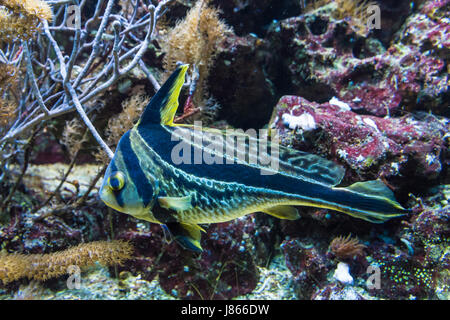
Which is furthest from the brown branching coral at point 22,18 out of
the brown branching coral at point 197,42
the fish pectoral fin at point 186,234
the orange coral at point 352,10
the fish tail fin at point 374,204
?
the orange coral at point 352,10

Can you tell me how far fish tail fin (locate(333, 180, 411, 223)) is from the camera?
1.59 m

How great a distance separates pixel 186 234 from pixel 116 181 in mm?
538

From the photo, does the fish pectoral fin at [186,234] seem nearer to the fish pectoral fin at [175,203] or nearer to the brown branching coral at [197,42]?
the fish pectoral fin at [175,203]

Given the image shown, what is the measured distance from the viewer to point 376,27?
5.57 meters

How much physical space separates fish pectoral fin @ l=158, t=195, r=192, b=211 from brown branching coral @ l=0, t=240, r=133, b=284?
188 centimetres

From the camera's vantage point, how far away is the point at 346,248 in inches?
127

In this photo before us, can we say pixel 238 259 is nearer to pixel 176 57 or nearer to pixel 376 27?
pixel 176 57

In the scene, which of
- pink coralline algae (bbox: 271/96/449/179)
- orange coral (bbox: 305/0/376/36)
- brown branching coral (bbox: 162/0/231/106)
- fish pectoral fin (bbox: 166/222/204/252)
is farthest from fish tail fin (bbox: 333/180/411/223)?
orange coral (bbox: 305/0/376/36)

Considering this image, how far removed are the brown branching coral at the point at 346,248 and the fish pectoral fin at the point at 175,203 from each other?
241 cm

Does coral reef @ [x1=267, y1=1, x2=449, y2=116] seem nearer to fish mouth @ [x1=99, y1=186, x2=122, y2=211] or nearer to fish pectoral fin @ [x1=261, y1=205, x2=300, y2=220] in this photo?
fish pectoral fin @ [x1=261, y1=205, x2=300, y2=220]

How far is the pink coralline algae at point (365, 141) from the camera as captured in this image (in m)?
3.16

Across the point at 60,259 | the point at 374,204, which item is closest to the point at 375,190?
the point at 374,204

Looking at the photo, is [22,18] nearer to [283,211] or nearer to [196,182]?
[196,182]
